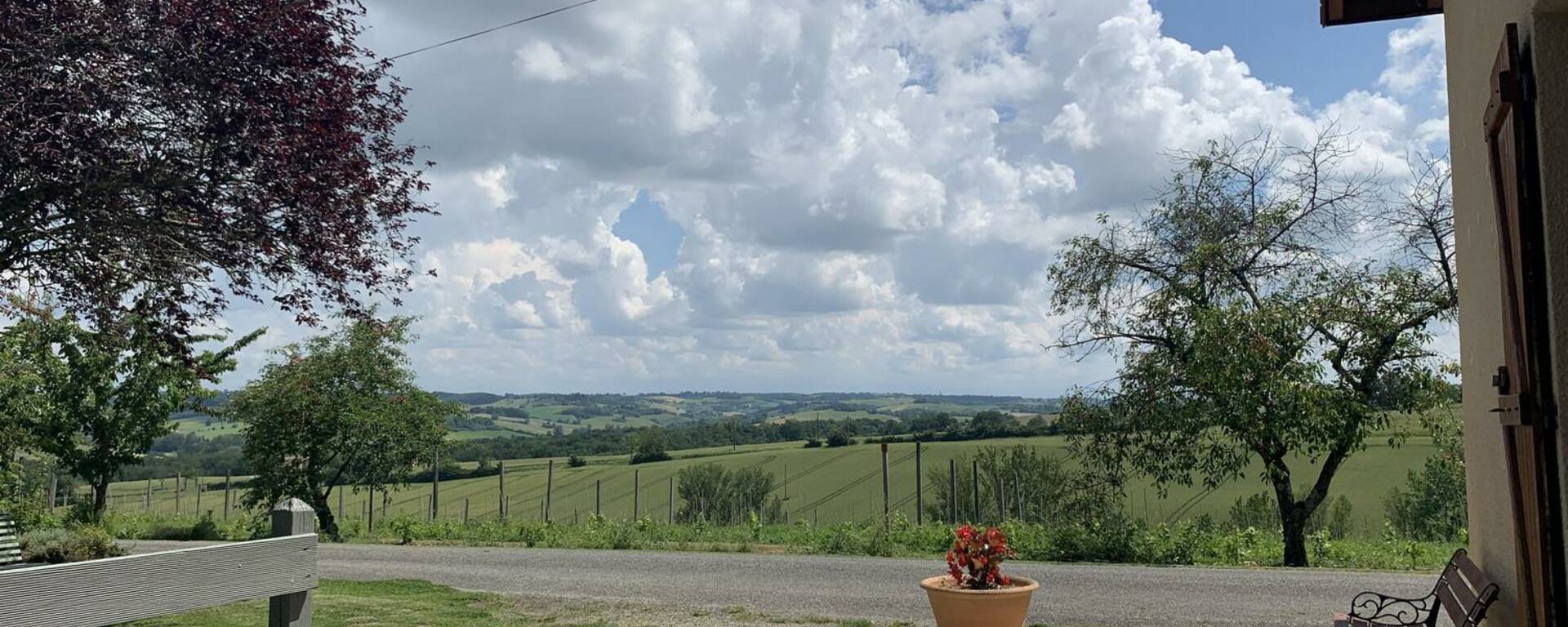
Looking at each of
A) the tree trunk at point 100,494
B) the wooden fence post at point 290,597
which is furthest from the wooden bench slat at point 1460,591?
the tree trunk at point 100,494

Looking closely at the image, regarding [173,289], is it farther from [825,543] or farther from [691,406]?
[691,406]

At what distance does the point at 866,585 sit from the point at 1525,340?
8.51 m

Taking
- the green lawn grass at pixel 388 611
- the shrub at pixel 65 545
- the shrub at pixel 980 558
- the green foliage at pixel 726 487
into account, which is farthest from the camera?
the green foliage at pixel 726 487

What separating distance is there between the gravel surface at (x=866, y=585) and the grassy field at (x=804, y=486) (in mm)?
26757

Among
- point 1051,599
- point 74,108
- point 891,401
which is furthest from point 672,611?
point 891,401

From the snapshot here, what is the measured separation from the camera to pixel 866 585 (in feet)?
37.5

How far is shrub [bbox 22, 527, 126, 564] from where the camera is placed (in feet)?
38.3

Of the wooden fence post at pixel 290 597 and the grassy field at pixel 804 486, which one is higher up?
the wooden fence post at pixel 290 597

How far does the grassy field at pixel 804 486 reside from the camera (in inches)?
1818

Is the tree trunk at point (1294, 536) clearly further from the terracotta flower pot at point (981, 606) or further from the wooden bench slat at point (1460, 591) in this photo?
the wooden bench slat at point (1460, 591)

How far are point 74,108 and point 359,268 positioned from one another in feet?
7.39

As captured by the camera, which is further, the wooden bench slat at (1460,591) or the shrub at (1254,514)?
the shrub at (1254,514)

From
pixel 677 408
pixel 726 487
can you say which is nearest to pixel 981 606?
pixel 726 487

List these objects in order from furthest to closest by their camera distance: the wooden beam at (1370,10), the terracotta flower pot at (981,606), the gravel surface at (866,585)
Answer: the gravel surface at (866,585) < the wooden beam at (1370,10) < the terracotta flower pot at (981,606)
